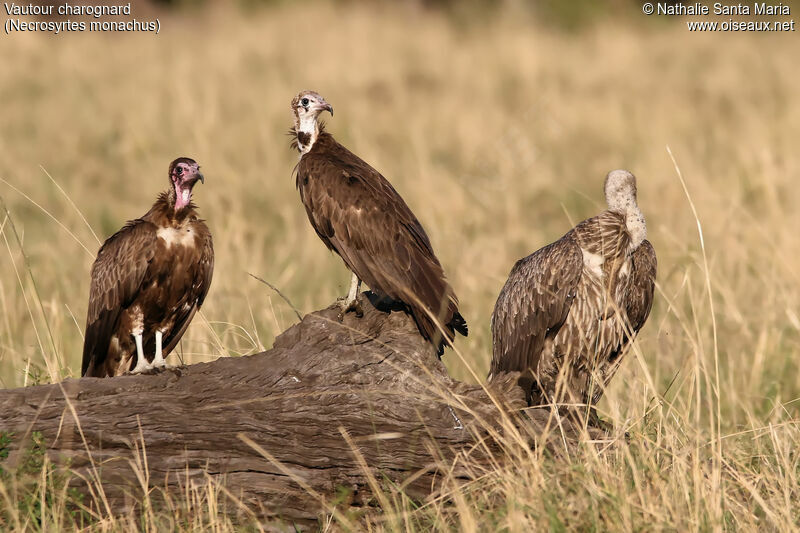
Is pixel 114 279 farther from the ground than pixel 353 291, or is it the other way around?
pixel 114 279

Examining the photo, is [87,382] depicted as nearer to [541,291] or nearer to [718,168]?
[541,291]

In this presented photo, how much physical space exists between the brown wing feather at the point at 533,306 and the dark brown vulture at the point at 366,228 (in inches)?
19.2

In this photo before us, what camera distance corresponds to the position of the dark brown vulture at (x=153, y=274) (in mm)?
6094

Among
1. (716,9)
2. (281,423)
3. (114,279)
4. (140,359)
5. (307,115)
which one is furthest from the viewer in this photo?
(716,9)

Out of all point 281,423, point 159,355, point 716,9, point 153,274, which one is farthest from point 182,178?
point 716,9

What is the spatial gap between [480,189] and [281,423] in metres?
8.66

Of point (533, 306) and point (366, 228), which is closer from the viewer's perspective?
point (366, 228)

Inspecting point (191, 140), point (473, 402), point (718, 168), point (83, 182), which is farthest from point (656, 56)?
point (473, 402)

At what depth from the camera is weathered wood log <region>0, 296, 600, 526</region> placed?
15.0 ft

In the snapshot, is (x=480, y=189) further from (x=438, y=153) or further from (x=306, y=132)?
(x=306, y=132)

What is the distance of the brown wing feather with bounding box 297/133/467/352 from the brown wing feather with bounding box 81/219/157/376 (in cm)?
85

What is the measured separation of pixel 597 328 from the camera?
6.07 metres

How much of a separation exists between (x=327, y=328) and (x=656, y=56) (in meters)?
15.2

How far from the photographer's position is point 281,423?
4824 mm
